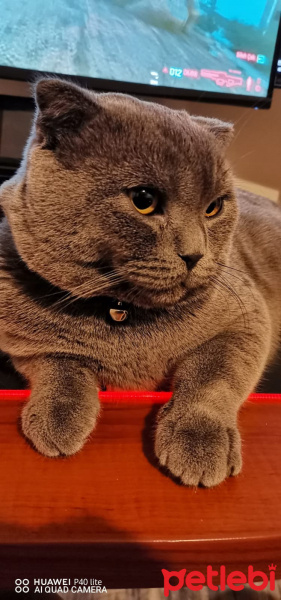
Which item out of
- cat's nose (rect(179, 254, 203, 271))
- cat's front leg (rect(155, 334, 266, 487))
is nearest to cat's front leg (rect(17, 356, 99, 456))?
cat's front leg (rect(155, 334, 266, 487))

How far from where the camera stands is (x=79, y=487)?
57 cm

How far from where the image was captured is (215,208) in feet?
2.35

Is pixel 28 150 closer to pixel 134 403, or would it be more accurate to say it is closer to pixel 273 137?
pixel 134 403

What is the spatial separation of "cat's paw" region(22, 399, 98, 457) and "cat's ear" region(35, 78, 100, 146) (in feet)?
1.22

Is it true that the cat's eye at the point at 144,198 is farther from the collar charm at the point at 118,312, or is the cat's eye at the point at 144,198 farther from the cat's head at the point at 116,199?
the collar charm at the point at 118,312

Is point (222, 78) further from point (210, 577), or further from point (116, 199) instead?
point (210, 577)

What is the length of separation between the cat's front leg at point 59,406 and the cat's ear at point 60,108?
0.34 metres

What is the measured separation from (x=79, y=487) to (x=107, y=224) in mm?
331

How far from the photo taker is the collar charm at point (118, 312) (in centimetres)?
70

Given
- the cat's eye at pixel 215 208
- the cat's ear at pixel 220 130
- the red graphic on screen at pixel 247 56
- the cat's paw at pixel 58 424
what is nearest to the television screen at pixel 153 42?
the red graphic on screen at pixel 247 56

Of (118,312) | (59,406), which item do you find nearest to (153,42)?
(118,312)

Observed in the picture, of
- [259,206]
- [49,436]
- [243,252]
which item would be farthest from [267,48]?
[49,436]

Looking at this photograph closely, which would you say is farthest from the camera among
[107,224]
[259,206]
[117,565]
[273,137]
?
[273,137]

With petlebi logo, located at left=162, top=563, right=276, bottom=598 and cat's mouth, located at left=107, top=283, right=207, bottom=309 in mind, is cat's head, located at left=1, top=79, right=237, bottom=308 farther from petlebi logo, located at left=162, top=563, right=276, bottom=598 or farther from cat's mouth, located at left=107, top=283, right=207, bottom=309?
petlebi logo, located at left=162, top=563, right=276, bottom=598
